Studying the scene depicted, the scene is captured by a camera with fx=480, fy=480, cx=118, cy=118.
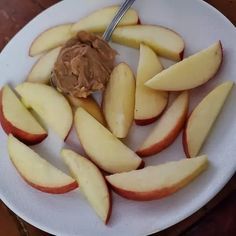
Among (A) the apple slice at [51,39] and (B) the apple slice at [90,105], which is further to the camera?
(A) the apple slice at [51,39]

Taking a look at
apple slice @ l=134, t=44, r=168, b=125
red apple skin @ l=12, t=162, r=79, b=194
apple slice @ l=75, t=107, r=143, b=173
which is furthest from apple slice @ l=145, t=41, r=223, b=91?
red apple skin @ l=12, t=162, r=79, b=194

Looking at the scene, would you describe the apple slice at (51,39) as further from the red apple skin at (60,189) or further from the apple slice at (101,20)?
the red apple skin at (60,189)

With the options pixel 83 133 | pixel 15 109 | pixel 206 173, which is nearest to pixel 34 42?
pixel 15 109

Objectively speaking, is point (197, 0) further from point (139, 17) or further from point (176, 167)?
point (176, 167)

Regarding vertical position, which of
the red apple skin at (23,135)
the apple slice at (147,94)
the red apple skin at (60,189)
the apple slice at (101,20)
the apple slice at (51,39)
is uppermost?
the apple slice at (101,20)

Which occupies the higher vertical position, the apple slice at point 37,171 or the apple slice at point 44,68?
the apple slice at point 44,68

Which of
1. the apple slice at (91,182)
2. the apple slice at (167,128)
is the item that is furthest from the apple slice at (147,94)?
the apple slice at (91,182)
